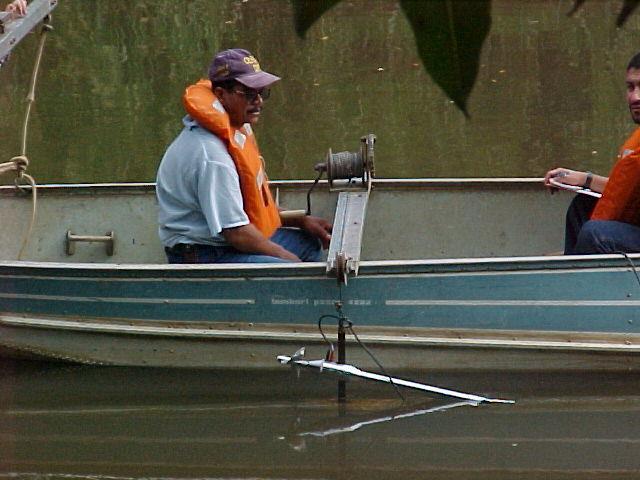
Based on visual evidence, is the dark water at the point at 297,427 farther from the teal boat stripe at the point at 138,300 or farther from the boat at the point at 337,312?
the teal boat stripe at the point at 138,300

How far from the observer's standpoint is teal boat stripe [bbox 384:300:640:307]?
4.62 meters

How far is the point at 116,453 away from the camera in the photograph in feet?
14.4

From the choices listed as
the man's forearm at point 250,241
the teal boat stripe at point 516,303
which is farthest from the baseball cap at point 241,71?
the teal boat stripe at point 516,303

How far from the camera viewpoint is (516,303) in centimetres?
465

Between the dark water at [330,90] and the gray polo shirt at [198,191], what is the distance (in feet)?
8.55

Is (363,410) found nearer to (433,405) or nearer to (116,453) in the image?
(433,405)

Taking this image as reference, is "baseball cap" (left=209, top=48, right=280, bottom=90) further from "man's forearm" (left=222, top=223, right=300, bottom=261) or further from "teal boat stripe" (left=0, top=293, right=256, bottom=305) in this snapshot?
"teal boat stripe" (left=0, top=293, right=256, bottom=305)

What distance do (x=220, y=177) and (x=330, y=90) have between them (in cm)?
622

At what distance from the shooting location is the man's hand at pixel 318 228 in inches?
211

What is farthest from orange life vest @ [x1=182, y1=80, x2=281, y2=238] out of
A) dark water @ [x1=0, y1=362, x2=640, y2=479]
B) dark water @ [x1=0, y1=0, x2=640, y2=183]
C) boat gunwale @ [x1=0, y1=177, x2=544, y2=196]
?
dark water @ [x1=0, y1=0, x2=640, y2=183]

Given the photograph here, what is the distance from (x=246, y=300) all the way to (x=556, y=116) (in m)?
5.49

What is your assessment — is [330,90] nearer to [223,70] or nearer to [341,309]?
[223,70]

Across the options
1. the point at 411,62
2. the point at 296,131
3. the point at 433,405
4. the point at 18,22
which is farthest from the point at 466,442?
the point at 411,62

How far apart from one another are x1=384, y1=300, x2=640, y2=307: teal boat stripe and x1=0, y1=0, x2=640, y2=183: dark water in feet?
8.36
